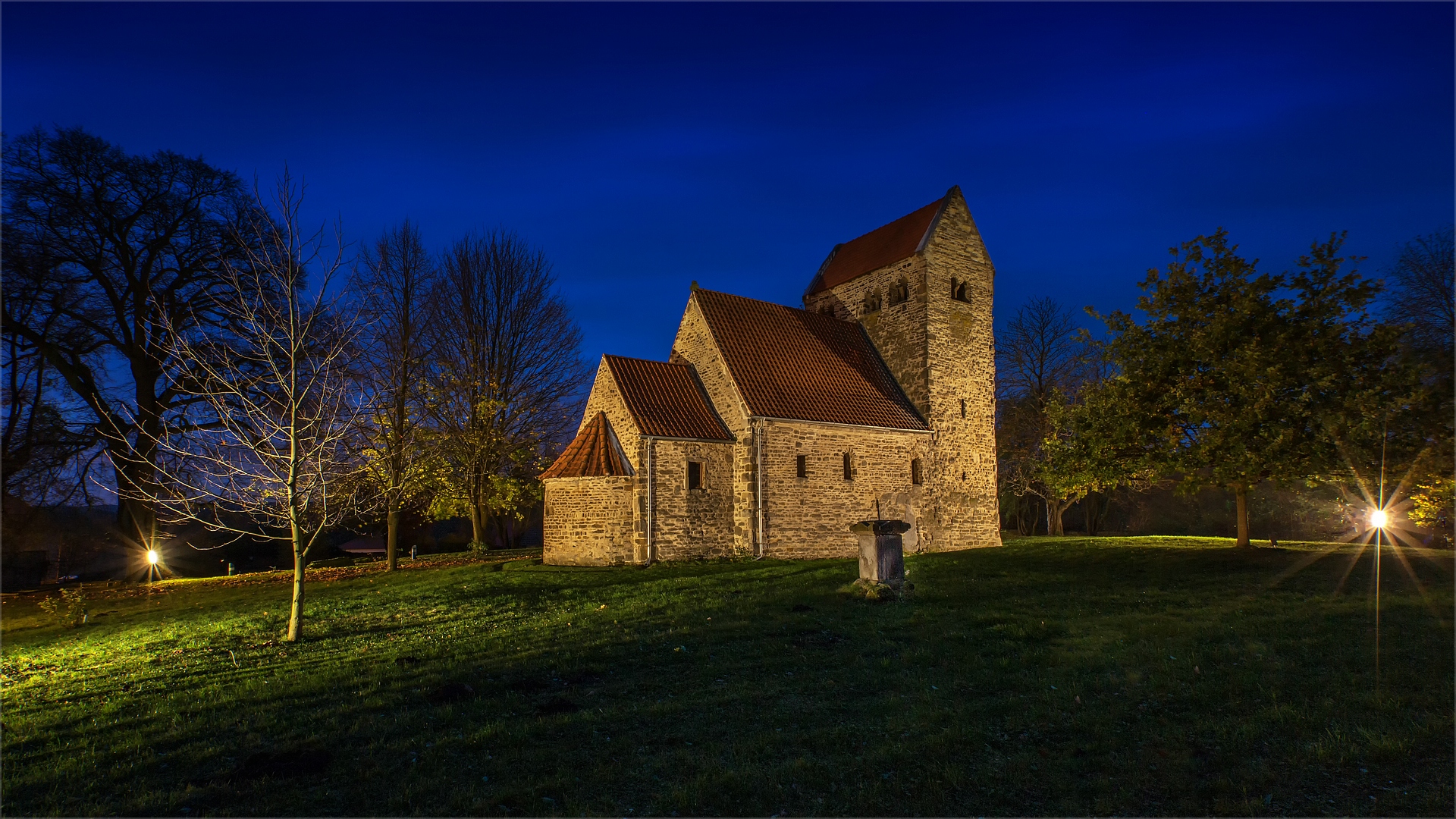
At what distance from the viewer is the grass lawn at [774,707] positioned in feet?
17.9

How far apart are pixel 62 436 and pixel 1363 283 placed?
3367 centimetres

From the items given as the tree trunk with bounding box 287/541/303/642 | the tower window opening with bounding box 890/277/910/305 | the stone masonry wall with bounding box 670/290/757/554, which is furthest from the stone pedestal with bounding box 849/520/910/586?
the tower window opening with bounding box 890/277/910/305

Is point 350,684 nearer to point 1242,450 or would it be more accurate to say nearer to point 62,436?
point 1242,450

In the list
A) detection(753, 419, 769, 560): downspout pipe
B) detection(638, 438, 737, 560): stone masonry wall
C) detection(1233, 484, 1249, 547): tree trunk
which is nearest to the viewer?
detection(1233, 484, 1249, 547): tree trunk

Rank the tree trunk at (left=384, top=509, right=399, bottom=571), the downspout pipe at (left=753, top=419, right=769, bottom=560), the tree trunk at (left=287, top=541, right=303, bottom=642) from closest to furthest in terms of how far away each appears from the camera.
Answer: the tree trunk at (left=287, top=541, right=303, bottom=642)
the downspout pipe at (left=753, top=419, right=769, bottom=560)
the tree trunk at (left=384, top=509, right=399, bottom=571)

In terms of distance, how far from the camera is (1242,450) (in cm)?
1437

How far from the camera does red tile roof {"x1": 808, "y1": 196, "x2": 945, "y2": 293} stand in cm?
2817

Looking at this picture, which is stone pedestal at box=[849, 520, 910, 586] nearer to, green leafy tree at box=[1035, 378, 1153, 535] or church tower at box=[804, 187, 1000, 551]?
green leafy tree at box=[1035, 378, 1153, 535]

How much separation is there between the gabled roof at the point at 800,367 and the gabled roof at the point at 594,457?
15.0 feet

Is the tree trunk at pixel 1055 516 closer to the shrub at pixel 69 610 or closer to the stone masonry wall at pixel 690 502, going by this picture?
the stone masonry wall at pixel 690 502

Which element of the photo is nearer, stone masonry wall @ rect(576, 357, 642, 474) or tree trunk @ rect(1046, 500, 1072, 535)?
stone masonry wall @ rect(576, 357, 642, 474)

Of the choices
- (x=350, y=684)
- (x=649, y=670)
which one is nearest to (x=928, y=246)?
(x=649, y=670)

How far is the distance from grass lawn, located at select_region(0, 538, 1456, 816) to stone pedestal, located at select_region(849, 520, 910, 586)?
92 cm

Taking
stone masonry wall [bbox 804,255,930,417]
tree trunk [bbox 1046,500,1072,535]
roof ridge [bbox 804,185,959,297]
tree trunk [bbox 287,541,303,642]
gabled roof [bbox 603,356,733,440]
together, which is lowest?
tree trunk [bbox 1046,500,1072,535]
